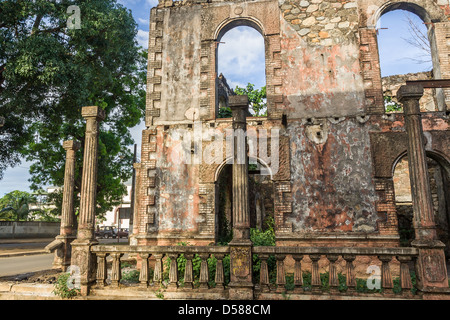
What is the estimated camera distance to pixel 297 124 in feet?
32.3

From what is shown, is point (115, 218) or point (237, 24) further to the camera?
point (115, 218)

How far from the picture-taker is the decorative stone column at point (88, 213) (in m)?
6.61

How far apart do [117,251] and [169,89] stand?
590 centimetres

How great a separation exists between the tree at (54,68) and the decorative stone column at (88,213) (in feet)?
26.4

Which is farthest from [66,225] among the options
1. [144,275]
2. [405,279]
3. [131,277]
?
[405,279]

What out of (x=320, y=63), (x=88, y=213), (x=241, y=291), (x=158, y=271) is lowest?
(x=241, y=291)

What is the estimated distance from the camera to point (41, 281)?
25.0 feet

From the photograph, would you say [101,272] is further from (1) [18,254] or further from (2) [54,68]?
(1) [18,254]

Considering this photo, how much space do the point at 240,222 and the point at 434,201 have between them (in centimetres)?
1145

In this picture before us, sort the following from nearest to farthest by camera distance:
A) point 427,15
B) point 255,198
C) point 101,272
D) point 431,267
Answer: point 431,267
point 101,272
point 427,15
point 255,198

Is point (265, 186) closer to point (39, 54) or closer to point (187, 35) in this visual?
point (187, 35)
